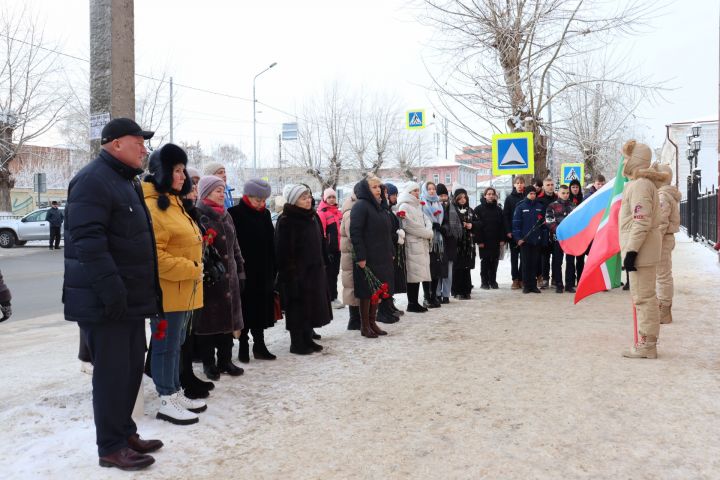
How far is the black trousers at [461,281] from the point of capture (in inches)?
442

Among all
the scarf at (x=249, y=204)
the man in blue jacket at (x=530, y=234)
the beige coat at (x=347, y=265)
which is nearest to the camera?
the scarf at (x=249, y=204)

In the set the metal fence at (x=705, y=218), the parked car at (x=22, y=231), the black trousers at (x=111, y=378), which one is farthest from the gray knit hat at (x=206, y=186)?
the parked car at (x=22, y=231)

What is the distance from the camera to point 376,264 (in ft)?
26.2

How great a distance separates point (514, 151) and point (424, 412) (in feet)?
26.9

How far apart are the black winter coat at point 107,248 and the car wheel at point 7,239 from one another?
27431 millimetres

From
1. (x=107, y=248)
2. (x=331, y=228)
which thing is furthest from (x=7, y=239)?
(x=107, y=248)

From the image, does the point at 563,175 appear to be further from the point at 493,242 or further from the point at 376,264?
the point at 376,264

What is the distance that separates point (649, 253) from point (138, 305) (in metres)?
4.86

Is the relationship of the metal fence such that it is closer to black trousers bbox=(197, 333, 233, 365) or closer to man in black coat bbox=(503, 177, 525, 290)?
man in black coat bbox=(503, 177, 525, 290)

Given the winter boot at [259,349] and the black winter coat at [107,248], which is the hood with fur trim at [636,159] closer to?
the winter boot at [259,349]

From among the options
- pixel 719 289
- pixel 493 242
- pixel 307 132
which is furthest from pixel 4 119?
pixel 719 289

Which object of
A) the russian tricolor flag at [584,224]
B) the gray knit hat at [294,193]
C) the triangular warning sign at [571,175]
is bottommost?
the russian tricolor flag at [584,224]

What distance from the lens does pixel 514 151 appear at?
1215 cm

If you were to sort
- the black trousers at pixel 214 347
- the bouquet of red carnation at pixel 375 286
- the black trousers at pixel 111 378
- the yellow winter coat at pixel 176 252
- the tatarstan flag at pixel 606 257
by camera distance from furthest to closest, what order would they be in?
1. the bouquet of red carnation at pixel 375 286
2. the tatarstan flag at pixel 606 257
3. the black trousers at pixel 214 347
4. the yellow winter coat at pixel 176 252
5. the black trousers at pixel 111 378
